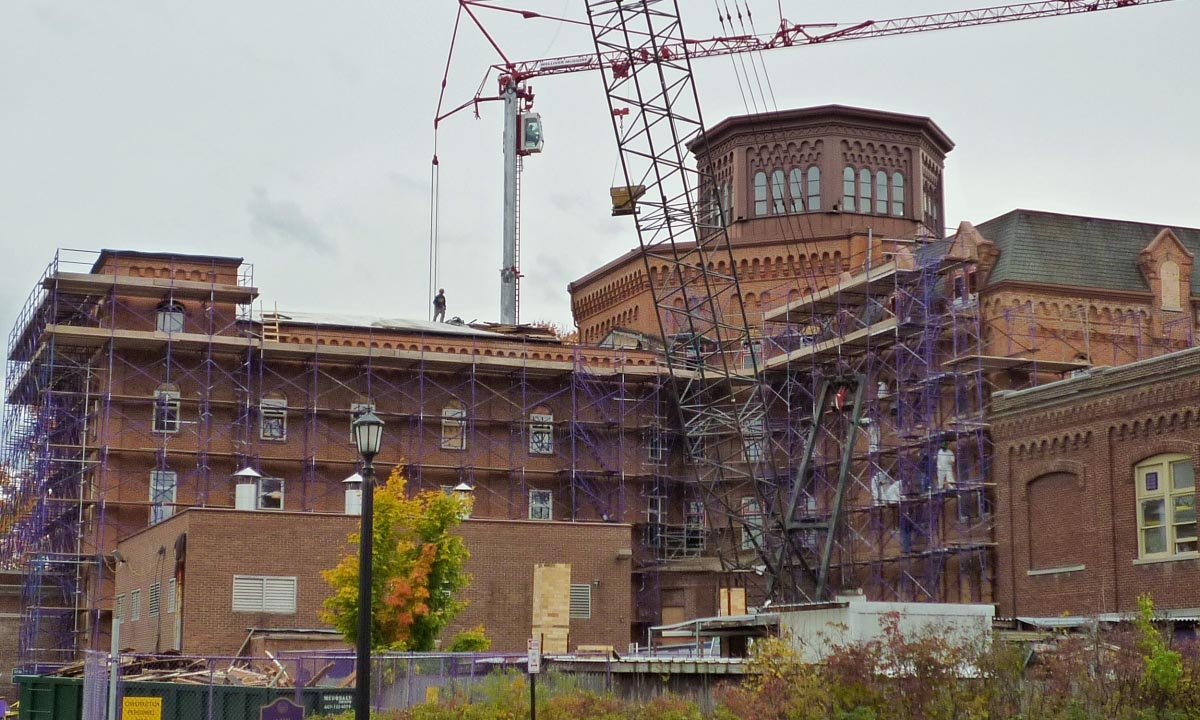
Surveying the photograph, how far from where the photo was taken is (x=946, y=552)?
5019cm

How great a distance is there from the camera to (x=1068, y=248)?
5341cm

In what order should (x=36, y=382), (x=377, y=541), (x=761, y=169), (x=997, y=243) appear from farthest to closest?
(x=761, y=169) < (x=36, y=382) < (x=997, y=243) < (x=377, y=541)

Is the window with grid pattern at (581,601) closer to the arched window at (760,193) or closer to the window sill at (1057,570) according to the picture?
the window sill at (1057,570)

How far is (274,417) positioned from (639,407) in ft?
45.4

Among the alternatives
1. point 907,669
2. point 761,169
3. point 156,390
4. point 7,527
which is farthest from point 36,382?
point 907,669

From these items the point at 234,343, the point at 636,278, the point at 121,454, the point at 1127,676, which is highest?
the point at 636,278

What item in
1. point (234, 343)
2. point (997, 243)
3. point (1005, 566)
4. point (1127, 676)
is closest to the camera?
point (1127, 676)

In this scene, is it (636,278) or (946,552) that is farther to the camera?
(636,278)

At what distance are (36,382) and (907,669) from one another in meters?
44.6

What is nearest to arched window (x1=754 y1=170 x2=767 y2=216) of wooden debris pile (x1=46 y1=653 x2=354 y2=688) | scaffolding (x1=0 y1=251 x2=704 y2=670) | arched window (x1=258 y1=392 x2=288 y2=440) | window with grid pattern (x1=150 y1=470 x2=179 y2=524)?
scaffolding (x1=0 y1=251 x2=704 y2=670)

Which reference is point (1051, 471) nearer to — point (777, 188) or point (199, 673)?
point (199, 673)

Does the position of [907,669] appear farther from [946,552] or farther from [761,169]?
[761,169]

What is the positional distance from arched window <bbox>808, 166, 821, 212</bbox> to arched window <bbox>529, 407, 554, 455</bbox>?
582 inches

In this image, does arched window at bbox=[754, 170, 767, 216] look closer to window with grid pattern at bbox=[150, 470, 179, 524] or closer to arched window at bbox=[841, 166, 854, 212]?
arched window at bbox=[841, 166, 854, 212]
